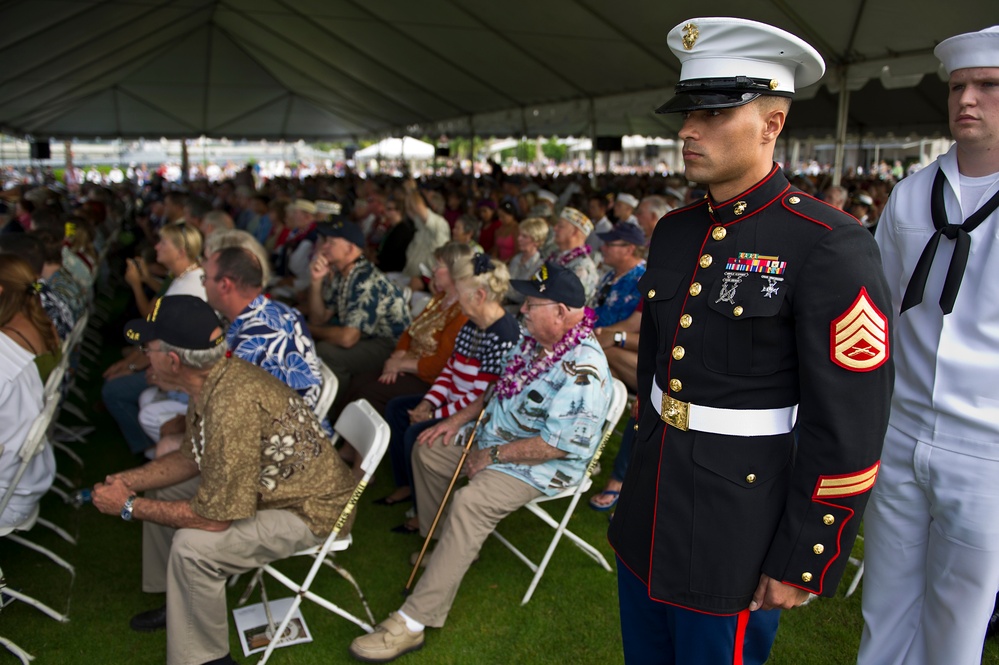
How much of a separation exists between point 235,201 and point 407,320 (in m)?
8.06

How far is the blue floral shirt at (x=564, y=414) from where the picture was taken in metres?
3.04

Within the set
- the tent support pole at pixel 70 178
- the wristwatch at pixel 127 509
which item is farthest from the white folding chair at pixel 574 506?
the tent support pole at pixel 70 178

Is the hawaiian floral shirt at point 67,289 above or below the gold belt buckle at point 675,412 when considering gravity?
above

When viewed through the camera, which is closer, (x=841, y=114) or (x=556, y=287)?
(x=556, y=287)

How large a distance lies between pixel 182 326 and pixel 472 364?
1.66 m

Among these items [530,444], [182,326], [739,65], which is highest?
[739,65]

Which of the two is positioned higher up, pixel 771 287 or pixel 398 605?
pixel 771 287

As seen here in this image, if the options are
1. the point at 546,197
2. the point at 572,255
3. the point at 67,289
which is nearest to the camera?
the point at 572,255

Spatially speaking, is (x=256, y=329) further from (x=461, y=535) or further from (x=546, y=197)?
(x=546, y=197)

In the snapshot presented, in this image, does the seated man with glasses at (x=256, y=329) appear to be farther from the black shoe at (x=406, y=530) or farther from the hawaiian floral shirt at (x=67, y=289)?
the hawaiian floral shirt at (x=67, y=289)

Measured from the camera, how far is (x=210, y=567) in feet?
8.77

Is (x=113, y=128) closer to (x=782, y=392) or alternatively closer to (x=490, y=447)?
(x=490, y=447)

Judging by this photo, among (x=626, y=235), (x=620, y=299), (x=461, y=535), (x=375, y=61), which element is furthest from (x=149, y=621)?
(x=375, y=61)

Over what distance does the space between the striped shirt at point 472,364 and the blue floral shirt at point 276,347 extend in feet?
2.16
